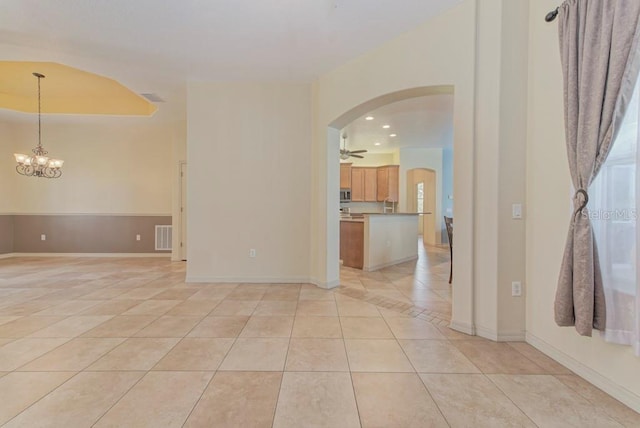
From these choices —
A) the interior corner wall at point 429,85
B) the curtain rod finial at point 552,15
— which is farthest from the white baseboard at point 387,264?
the curtain rod finial at point 552,15

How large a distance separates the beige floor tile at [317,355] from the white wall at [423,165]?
24.5 feet

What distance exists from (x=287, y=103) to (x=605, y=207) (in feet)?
12.7

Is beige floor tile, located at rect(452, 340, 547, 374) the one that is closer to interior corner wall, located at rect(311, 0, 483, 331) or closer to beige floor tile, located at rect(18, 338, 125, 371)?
interior corner wall, located at rect(311, 0, 483, 331)

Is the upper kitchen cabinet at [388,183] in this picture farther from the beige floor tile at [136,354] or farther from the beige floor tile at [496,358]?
the beige floor tile at [136,354]

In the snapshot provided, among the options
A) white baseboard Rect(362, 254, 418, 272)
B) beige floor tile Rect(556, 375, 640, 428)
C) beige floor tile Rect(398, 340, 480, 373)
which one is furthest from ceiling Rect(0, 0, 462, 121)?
white baseboard Rect(362, 254, 418, 272)

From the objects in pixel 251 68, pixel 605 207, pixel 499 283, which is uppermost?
pixel 251 68

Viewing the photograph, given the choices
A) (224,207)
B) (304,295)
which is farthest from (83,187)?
(304,295)

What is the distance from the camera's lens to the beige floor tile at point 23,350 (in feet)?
6.71

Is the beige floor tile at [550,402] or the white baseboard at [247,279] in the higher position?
the white baseboard at [247,279]

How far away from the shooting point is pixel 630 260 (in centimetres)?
159

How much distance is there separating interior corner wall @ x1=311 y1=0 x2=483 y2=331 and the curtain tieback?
762 mm

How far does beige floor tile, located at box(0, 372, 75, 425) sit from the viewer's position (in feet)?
5.17

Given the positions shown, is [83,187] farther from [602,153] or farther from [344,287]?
[602,153]

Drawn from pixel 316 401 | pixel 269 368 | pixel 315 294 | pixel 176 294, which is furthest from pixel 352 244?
pixel 316 401
